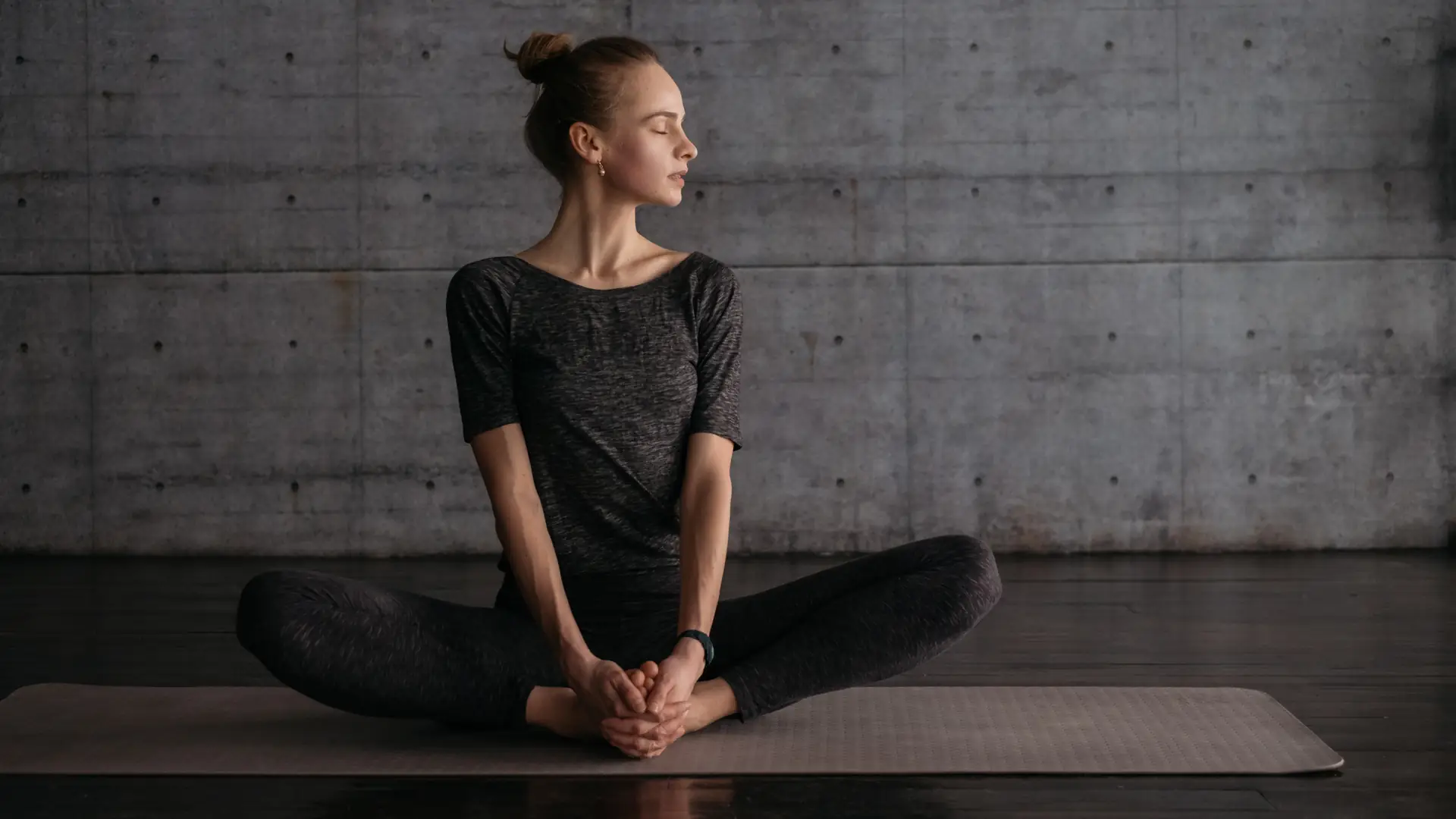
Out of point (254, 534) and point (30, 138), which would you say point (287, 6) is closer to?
point (30, 138)

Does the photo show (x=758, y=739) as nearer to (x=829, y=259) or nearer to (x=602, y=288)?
(x=602, y=288)

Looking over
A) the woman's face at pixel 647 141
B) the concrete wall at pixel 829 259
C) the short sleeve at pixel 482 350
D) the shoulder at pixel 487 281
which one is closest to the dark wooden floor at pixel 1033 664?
the concrete wall at pixel 829 259

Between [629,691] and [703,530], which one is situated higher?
[703,530]


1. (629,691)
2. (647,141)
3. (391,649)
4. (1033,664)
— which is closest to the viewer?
(629,691)

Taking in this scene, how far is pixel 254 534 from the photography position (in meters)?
4.60

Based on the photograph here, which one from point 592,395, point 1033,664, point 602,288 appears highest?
point 602,288

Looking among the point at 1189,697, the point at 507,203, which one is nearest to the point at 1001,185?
the point at 507,203

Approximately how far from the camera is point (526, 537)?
A: 1.90m

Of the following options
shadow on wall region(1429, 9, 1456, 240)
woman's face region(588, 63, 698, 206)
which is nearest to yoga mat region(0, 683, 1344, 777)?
woman's face region(588, 63, 698, 206)

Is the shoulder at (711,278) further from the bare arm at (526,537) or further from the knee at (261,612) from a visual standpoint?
the knee at (261,612)

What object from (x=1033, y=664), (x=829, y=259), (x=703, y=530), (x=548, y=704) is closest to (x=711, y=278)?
(x=703, y=530)

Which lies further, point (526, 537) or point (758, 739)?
point (758, 739)

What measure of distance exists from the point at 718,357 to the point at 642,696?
52 cm

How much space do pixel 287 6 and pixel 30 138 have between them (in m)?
0.93
